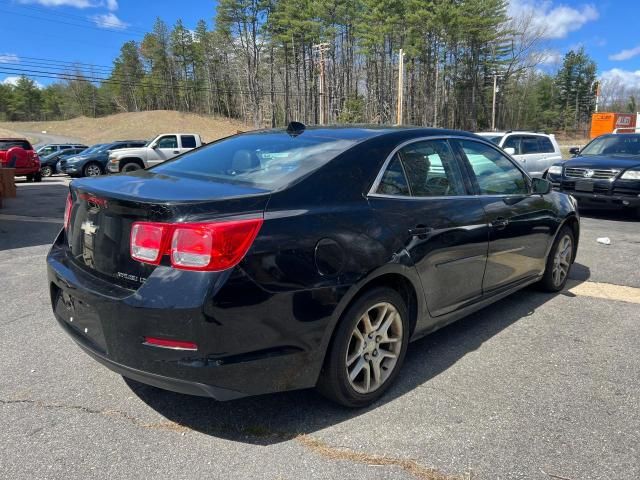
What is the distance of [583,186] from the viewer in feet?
33.3

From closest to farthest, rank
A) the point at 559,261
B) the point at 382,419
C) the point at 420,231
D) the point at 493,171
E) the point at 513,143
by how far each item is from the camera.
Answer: the point at 382,419 < the point at 420,231 < the point at 493,171 < the point at 559,261 < the point at 513,143

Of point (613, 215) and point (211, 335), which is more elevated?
point (211, 335)

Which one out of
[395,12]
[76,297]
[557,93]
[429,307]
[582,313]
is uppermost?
[395,12]

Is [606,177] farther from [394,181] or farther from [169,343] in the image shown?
[169,343]

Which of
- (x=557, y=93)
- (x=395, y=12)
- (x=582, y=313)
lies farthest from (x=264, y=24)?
(x=582, y=313)

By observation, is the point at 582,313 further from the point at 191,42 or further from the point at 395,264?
→ the point at 191,42

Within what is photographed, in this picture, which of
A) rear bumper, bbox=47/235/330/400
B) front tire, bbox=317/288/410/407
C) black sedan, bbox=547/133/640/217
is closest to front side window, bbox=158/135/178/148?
black sedan, bbox=547/133/640/217

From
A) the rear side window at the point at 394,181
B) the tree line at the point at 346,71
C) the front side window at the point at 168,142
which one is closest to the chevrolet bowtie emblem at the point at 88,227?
the rear side window at the point at 394,181

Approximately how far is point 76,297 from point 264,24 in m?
69.0

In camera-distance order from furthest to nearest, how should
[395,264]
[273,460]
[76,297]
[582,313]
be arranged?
[582,313], [395,264], [76,297], [273,460]

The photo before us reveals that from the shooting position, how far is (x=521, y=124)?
83312mm

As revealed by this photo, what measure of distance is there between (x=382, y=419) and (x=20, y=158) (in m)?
20.2

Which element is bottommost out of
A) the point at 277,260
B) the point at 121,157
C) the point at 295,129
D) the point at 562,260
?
the point at 562,260

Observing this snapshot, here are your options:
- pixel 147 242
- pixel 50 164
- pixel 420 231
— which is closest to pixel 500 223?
pixel 420 231
